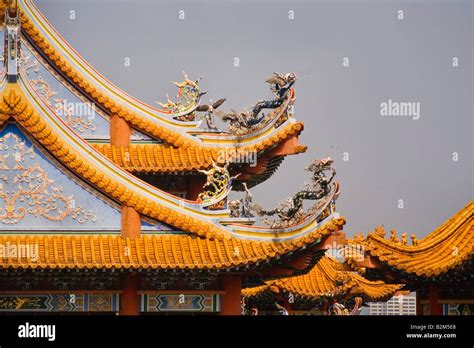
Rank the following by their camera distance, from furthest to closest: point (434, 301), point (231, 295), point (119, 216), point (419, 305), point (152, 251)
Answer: point (419, 305) < point (434, 301) < point (231, 295) < point (119, 216) < point (152, 251)

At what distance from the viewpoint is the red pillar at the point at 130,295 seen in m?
38.6

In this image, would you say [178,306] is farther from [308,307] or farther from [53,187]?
[308,307]

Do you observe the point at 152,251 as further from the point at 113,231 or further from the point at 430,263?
the point at 430,263

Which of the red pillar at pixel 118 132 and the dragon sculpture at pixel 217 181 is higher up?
the red pillar at pixel 118 132

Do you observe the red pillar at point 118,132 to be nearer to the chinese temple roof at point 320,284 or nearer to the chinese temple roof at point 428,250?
the chinese temple roof at point 428,250

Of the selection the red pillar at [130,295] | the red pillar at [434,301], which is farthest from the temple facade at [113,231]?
the red pillar at [434,301]

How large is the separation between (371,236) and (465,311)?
2593 millimetres

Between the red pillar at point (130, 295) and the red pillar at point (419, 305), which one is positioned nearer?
the red pillar at point (130, 295)

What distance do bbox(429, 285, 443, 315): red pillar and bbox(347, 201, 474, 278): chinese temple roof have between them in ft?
2.60

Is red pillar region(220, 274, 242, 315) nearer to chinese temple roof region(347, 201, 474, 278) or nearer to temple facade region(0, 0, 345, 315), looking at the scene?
temple facade region(0, 0, 345, 315)

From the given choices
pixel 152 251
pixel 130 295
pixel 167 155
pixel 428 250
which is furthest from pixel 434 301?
pixel 167 155

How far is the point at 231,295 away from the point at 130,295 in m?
2.14

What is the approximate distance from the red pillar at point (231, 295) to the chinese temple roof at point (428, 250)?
2463 mm

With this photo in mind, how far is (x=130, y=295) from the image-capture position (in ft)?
127
